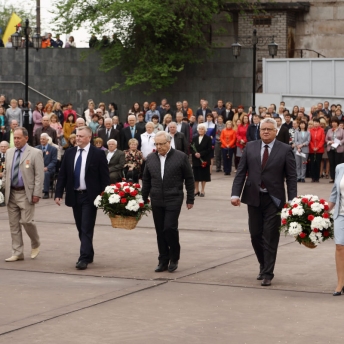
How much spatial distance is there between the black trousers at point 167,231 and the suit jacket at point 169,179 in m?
0.09

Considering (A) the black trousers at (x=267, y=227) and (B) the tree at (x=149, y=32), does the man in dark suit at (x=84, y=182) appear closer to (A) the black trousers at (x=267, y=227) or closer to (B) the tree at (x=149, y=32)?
(A) the black trousers at (x=267, y=227)

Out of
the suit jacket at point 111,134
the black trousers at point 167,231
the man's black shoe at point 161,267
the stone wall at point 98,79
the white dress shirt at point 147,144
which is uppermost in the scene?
the stone wall at point 98,79

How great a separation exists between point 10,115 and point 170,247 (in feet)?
57.1

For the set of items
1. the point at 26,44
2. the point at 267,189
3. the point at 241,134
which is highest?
the point at 26,44

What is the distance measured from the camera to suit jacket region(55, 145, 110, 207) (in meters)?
12.6

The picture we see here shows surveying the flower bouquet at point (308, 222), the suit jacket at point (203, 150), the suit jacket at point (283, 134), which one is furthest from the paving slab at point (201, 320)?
the suit jacket at point (283, 134)

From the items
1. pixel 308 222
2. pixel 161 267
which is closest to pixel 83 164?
pixel 161 267

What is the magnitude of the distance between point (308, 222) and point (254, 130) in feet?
52.6

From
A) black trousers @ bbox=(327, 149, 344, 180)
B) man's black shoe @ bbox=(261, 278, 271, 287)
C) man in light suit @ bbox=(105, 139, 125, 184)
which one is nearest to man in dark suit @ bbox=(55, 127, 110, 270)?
man's black shoe @ bbox=(261, 278, 271, 287)

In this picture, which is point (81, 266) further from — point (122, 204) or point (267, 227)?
point (267, 227)

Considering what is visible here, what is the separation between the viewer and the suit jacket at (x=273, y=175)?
11273 mm

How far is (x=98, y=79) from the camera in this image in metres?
37.7

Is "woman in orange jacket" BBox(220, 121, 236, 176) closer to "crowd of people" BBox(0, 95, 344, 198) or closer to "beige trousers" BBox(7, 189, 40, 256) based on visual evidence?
"crowd of people" BBox(0, 95, 344, 198)

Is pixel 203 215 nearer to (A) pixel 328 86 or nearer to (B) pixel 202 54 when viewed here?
(A) pixel 328 86
